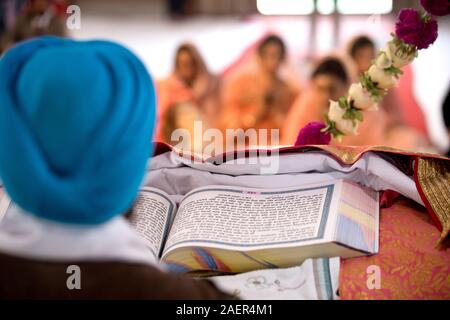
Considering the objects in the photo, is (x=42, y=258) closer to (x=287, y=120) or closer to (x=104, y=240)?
(x=104, y=240)

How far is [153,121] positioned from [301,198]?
0.46m

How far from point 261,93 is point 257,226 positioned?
149 inches

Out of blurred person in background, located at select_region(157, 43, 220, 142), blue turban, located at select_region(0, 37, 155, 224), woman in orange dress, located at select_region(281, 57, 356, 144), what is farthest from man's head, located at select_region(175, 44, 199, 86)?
blue turban, located at select_region(0, 37, 155, 224)

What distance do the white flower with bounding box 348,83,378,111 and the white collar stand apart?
3.14 ft

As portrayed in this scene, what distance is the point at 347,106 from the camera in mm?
1812

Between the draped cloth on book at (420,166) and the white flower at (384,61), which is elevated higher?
the white flower at (384,61)

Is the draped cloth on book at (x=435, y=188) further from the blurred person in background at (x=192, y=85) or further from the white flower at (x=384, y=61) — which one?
the blurred person in background at (x=192, y=85)

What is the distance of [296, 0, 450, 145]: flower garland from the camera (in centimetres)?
168

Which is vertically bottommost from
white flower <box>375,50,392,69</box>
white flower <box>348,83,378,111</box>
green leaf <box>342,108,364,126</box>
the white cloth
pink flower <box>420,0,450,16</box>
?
the white cloth

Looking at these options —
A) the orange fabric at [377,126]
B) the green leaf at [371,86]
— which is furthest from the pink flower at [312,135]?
the orange fabric at [377,126]

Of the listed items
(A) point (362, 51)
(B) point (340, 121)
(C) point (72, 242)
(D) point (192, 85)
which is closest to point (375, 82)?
(B) point (340, 121)

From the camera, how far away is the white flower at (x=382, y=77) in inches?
70.0

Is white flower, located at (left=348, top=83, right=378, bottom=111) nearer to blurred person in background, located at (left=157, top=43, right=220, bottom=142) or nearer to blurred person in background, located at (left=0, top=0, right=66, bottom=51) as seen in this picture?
blurred person in background, located at (left=157, top=43, right=220, bottom=142)
